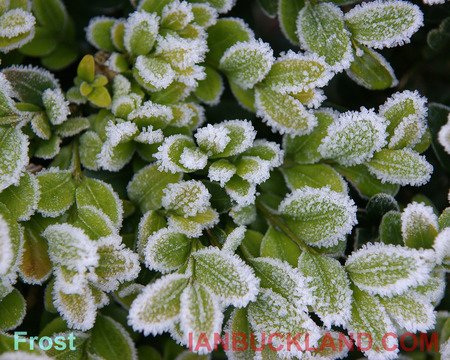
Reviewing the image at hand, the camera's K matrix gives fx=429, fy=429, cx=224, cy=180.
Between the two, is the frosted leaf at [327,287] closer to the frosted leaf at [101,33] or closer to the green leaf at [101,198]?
the green leaf at [101,198]

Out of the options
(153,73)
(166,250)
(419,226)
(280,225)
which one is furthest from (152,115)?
(419,226)

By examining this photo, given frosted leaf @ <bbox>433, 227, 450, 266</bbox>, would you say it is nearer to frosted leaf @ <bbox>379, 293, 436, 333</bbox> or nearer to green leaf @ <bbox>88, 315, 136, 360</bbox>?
frosted leaf @ <bbox>379, 293, 436, 333</bbox>

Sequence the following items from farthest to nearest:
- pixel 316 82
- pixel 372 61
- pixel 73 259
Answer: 1. pixel 372 61
2. pixel 316 82
3. pixel 73 259

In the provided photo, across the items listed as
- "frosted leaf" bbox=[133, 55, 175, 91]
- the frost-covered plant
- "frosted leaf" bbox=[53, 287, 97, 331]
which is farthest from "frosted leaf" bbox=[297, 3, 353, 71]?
"frosted leaf" bbox=[53, 287, 97, 331]

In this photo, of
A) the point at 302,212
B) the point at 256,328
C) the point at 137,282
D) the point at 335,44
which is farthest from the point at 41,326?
the point at 335,44

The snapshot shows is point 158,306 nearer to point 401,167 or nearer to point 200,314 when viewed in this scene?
point 200,314

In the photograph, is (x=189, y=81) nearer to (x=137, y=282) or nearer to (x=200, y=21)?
(x=200, y=21)
